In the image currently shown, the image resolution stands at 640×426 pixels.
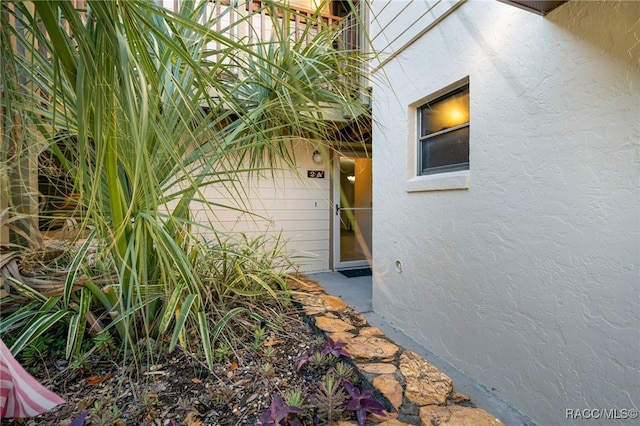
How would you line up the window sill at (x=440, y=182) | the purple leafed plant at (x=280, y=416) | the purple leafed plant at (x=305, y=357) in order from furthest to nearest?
the window sill at (x=440, y=182) → the purple leafed plant at (x=305, y=357) → the purple leafed plant at (x=280, y=416)

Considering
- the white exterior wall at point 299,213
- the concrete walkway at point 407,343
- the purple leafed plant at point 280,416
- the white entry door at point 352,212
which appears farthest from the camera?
the white entry door at point 352,212

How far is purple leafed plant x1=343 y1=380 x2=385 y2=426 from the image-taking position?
1.11 m

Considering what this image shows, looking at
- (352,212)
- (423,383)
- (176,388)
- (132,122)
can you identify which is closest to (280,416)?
(176,388)

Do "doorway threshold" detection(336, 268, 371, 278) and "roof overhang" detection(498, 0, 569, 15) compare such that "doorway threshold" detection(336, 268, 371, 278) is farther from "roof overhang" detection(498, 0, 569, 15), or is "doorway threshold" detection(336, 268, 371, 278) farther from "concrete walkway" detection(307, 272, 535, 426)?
"roof overhang" detection(498, 0, 569, 15)

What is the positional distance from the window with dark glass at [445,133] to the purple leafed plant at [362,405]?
Result: 6.59ft

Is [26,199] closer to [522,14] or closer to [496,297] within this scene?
[496,297]

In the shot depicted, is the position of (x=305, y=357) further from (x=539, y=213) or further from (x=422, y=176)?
(x=422, y=176)

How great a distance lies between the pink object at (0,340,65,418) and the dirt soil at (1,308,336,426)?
0.63 ft

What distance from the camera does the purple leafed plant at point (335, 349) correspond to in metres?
1.50

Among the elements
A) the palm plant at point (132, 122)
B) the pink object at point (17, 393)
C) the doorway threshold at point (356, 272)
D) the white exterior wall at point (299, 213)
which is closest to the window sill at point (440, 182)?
the palm plant at point (132, 122)

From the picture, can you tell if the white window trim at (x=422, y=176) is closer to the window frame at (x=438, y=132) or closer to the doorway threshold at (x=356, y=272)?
the window frame at (x=438, y=132)

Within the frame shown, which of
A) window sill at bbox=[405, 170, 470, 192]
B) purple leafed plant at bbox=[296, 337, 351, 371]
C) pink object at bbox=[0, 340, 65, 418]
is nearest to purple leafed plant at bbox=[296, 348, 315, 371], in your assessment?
purple leafed plant at bbox=[296, 337, 351, 371]

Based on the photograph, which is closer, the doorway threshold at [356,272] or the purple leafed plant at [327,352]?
the purple leafed plant at [327,352]

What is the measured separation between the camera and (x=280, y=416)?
1.07 meters
